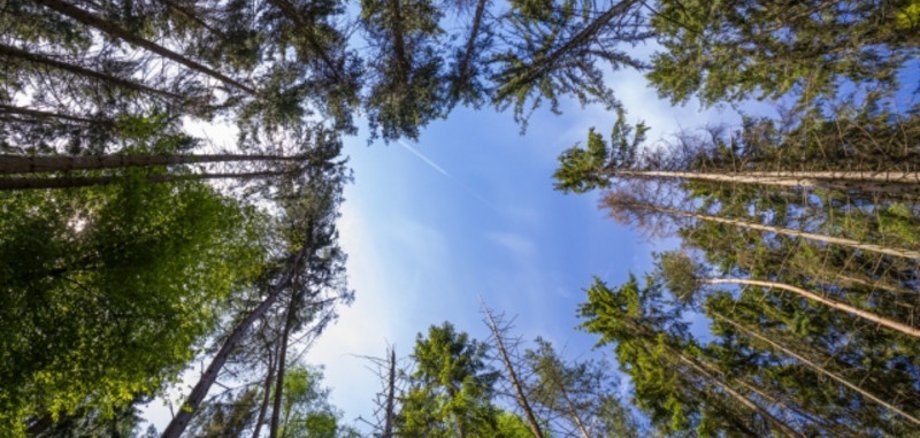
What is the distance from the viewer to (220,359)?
9789mm

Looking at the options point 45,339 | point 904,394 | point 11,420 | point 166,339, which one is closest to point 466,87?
point 166,339

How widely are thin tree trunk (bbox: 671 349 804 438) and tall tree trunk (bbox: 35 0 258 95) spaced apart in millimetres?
14575

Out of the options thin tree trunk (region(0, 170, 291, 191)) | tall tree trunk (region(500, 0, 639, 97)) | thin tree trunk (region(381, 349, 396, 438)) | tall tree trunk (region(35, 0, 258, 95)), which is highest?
tall tree trunk (region(35, 0, 258, 95))

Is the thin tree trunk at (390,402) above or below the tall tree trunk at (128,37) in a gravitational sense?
below

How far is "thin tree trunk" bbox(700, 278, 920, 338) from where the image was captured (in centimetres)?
738

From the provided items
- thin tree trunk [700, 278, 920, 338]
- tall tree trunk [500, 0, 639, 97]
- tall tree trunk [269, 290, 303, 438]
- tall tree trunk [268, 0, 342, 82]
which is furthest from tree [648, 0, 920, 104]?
tall tree trunk [269, 290, 303, 438]

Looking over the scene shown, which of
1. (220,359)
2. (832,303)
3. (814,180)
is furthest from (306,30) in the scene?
(832,303)

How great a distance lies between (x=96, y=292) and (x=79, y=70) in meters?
8.55

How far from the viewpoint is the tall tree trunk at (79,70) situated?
982 cm

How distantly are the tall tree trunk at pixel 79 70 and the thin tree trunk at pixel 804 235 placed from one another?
48.7 ft

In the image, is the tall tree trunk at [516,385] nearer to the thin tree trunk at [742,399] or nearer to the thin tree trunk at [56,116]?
the thin tree trunk at [742,399]

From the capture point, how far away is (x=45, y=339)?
219 inches

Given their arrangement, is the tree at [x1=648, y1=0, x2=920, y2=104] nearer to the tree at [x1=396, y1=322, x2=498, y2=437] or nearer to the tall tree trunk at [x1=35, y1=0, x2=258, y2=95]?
the tree at [x1=396, y1=322, x2=498, y2=437]

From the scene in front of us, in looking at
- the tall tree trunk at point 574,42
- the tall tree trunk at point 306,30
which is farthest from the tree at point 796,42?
the tall tree trunk at point 306,30
